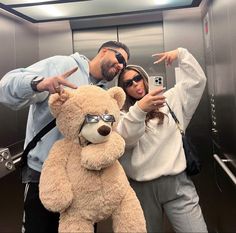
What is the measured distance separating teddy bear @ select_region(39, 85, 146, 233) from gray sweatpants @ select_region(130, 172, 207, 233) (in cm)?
41

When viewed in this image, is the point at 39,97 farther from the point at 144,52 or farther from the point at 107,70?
the point at 144,52

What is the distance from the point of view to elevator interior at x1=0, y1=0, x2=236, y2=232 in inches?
83.4

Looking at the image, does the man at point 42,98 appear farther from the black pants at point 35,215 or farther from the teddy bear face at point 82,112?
the teddy bear face at point 82,112

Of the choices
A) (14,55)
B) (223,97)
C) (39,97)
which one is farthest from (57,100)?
(14,55)

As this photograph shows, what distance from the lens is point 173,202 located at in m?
1.58

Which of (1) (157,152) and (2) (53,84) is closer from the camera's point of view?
(2) (53,84)

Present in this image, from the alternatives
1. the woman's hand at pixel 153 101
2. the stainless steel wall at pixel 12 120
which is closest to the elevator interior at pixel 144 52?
the stainless steel wall at pixel 12 120

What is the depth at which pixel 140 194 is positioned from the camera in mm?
1604

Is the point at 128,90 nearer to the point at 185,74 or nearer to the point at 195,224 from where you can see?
the point at 185,74

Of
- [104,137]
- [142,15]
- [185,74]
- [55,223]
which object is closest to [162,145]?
[185,74]

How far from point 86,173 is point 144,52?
5.55 ft

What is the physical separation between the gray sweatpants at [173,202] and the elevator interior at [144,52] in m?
0.50

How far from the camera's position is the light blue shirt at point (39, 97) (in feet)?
3.90

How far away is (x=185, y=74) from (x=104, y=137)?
0.76 meters
